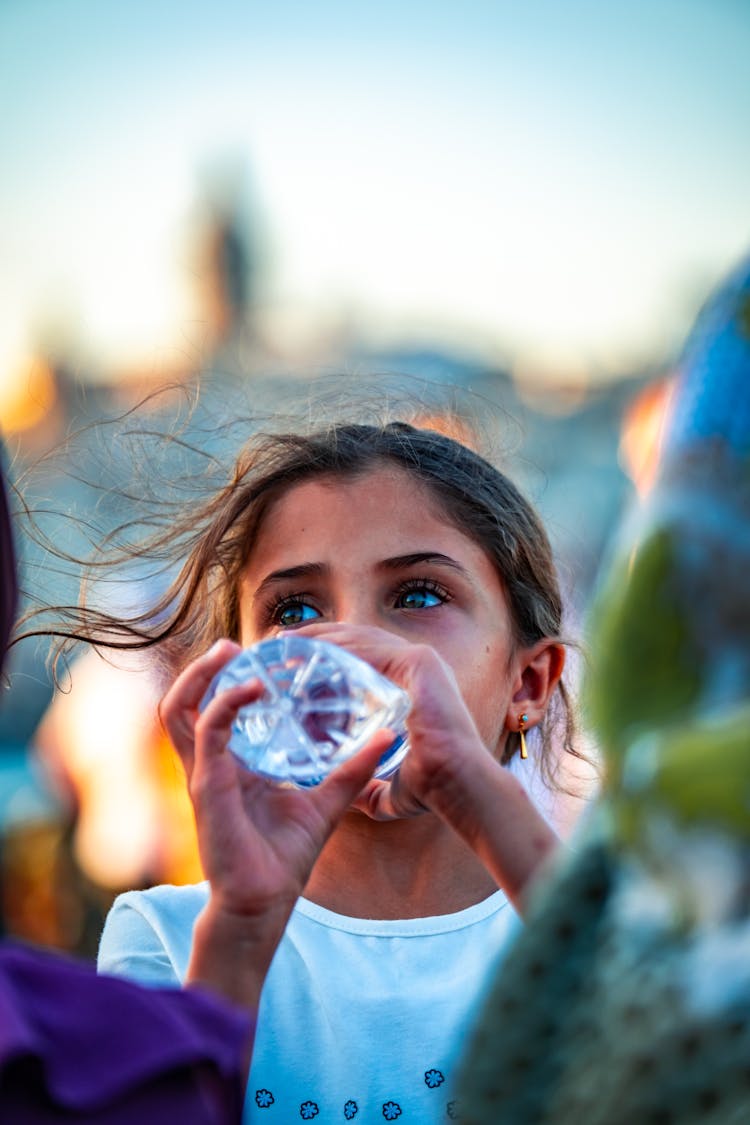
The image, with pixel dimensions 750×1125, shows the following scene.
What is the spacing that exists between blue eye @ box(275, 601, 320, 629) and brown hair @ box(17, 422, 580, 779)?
27cm

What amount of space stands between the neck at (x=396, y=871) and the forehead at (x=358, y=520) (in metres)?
0.53

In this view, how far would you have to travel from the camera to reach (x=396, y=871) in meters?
2.43

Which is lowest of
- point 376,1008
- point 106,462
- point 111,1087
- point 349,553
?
point 376,1008

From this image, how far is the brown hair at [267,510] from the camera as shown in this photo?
2.69 m

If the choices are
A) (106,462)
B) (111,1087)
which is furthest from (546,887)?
(106,462)

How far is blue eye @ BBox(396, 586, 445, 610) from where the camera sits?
2.36 metres

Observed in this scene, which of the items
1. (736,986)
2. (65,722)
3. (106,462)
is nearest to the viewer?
(736,986)

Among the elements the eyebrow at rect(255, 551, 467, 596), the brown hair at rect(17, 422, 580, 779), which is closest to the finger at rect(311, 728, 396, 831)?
the eyebrow at rect(255, 551, 467, 596)

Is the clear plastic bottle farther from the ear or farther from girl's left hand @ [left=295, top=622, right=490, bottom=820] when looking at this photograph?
the ear

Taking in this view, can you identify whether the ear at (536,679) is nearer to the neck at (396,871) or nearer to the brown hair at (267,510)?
the brown hair at (267,510)

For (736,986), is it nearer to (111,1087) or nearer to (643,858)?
(643,858)

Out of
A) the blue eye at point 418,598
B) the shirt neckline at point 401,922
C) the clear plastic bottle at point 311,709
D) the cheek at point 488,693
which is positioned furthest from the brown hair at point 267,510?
the clear plastic bottle at point 311,709

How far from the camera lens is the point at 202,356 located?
3201mm

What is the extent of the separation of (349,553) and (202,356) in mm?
1064
